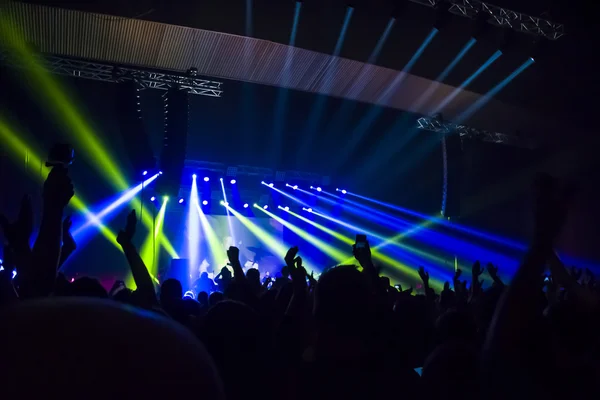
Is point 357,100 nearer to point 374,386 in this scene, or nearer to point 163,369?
point 374,386

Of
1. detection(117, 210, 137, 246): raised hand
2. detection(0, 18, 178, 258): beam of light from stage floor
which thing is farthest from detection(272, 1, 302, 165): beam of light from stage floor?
detection(117, 210, 137, 246): raised hand

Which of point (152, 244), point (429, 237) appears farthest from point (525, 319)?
point (429, 237)

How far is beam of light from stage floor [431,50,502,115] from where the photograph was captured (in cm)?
915

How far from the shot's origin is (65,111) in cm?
972

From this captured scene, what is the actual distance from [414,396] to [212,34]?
7.48 m

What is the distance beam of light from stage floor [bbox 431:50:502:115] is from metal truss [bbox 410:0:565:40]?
36.2 inches

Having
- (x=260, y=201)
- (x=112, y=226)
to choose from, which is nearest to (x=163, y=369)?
(x=112, y=226)

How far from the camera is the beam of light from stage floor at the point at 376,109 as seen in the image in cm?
881

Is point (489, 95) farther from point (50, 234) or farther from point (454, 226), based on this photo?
point (50, 234)

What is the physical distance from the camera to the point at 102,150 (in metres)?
10.9

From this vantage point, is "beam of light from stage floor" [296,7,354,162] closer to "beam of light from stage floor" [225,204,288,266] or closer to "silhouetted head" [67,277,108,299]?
"beam of light from stage floor" [225,204,288,266]

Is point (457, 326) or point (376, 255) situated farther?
point (376, 255)

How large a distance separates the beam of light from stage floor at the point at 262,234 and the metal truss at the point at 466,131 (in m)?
5.65

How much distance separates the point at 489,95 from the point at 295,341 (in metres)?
9.55
